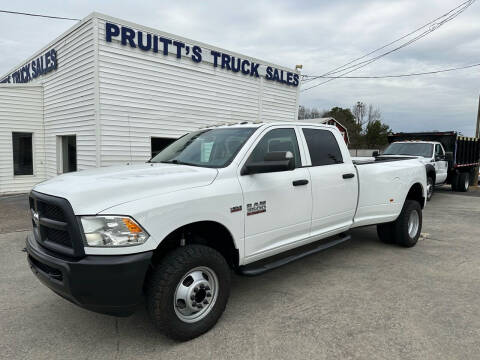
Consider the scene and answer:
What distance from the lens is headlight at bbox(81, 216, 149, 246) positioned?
243 cm

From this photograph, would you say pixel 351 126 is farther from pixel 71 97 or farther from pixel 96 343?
pixel 96 343

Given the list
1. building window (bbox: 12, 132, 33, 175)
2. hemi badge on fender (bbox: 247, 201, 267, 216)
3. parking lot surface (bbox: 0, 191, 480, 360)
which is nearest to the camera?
parking lot surface (bbox: 0, 191, 480, 360)

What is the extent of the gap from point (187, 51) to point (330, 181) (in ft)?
24.2

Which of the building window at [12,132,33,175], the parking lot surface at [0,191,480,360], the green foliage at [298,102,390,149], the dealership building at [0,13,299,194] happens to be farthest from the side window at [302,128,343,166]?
the green foliage at [298,102,390,149]

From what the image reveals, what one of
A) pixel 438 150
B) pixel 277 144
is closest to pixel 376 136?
pixel 438 150

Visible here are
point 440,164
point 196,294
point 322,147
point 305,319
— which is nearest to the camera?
point 196,294

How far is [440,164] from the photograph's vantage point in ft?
38.9

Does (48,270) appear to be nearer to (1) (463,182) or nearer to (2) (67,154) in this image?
(2) (67,154)

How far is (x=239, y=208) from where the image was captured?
3.17 metres

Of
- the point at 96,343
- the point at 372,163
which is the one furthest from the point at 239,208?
the point at 372,163

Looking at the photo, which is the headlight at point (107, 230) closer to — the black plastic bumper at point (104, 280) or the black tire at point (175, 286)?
the black plastic bumper at point (104, 280)

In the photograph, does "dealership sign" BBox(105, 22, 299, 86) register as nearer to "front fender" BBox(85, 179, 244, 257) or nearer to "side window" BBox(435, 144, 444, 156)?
"side window" BBox(435, 144, 444, 156)

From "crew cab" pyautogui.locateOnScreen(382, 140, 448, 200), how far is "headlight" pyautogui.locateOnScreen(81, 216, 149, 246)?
10548 millimetres

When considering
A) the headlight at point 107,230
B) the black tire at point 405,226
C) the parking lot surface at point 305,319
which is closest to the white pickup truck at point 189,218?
the headlight at point 107,230
